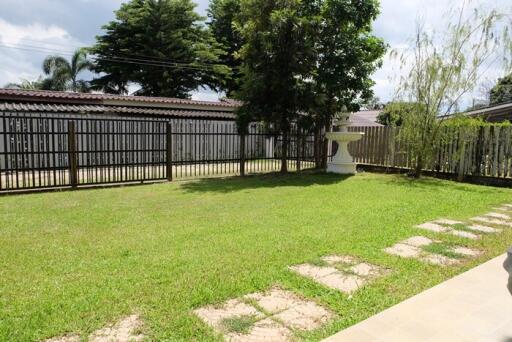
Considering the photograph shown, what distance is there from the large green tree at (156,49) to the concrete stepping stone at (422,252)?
22.9 metres

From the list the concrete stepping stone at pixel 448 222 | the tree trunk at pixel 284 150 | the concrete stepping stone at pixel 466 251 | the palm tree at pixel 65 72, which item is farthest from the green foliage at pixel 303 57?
the palm tree at pixel 65 72

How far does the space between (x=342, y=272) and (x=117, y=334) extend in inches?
77.5

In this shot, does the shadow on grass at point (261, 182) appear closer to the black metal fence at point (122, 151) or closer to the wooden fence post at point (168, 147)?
the wooden fence post at point (168, 147)

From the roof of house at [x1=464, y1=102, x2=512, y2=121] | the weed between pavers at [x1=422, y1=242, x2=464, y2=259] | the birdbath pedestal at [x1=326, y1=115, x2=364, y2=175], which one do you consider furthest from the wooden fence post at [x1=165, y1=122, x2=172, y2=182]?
the roof of house at [x1=464, y1=102, x2=512, y2=121]

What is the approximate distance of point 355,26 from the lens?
11172 mm

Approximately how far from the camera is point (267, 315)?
262 centimetres

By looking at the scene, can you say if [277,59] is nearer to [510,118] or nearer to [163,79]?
[510,118]

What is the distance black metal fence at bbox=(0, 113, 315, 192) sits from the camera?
8.74 m

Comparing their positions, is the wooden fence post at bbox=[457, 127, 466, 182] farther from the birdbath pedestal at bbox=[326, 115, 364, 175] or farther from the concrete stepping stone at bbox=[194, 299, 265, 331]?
the concrete stepping stone at bbox=[194, 299, 265, 331]

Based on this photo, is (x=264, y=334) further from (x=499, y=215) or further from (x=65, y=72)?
(x=65, y=72)

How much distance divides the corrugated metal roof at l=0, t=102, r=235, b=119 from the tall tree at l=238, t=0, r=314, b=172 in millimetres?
5545

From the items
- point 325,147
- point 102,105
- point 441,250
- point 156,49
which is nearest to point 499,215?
point 441,250

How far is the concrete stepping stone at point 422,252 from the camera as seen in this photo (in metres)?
3.79

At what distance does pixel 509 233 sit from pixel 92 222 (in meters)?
5.47
